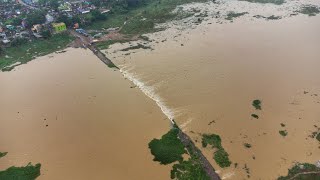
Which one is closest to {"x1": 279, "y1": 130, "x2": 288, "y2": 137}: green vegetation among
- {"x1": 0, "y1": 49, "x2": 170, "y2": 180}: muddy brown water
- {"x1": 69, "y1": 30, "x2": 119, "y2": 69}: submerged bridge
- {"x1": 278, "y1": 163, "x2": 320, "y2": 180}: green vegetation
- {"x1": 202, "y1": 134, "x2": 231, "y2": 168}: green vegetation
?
{"x1": 278, "y1": 163, "x2": 320, "y2": 180}: green vegetation

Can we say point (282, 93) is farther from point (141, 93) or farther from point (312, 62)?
point (141, 93)

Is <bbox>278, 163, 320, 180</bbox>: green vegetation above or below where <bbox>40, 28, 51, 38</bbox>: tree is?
below

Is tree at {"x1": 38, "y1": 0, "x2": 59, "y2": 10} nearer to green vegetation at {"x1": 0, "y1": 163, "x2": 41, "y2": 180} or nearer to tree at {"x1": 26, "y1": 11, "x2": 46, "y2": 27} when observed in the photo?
tree at {"x1": 26, "y1": 11, "x2": 46, "y2": 27}

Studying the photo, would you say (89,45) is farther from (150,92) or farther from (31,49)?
(150,92)

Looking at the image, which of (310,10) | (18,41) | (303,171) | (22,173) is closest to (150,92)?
(22,173)

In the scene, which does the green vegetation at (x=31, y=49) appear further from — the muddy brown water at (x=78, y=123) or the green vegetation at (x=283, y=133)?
the green vegetation at (x=283, y=133)

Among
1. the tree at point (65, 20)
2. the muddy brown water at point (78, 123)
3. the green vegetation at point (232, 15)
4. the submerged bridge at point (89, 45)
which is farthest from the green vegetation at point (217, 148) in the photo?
the tree at point (65, 20)
